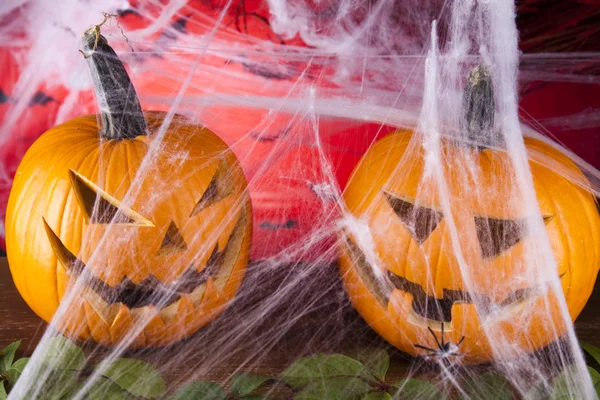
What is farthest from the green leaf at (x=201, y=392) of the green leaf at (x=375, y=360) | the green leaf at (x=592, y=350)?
the green leaf at (x=592, y=350)

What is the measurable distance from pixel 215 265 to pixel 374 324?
28 cm

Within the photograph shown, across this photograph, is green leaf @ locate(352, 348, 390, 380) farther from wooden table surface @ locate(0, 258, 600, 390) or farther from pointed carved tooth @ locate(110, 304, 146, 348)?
pointed carved tooth @ locate(110, 304, 146, 348)

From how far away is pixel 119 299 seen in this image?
89 centimetres

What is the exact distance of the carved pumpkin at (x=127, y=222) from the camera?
865 mm

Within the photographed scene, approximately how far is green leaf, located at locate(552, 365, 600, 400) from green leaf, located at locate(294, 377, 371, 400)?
267 mm

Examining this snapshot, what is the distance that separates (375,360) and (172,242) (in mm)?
373

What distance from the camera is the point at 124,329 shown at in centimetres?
90

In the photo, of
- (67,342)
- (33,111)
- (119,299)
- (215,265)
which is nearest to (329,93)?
(215,265)

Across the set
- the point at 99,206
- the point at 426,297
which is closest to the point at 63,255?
the point at 99,206

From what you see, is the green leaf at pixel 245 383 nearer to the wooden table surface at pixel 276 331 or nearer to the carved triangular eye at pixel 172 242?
the wooden table surface at pixel 276 331

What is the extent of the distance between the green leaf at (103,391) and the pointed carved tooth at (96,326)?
0.32ft

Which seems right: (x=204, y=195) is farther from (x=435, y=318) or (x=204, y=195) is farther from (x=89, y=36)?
A: (x=435, y=318)

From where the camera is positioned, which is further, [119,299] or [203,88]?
[203,88]

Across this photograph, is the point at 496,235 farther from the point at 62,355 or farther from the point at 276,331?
the point at 62,355
